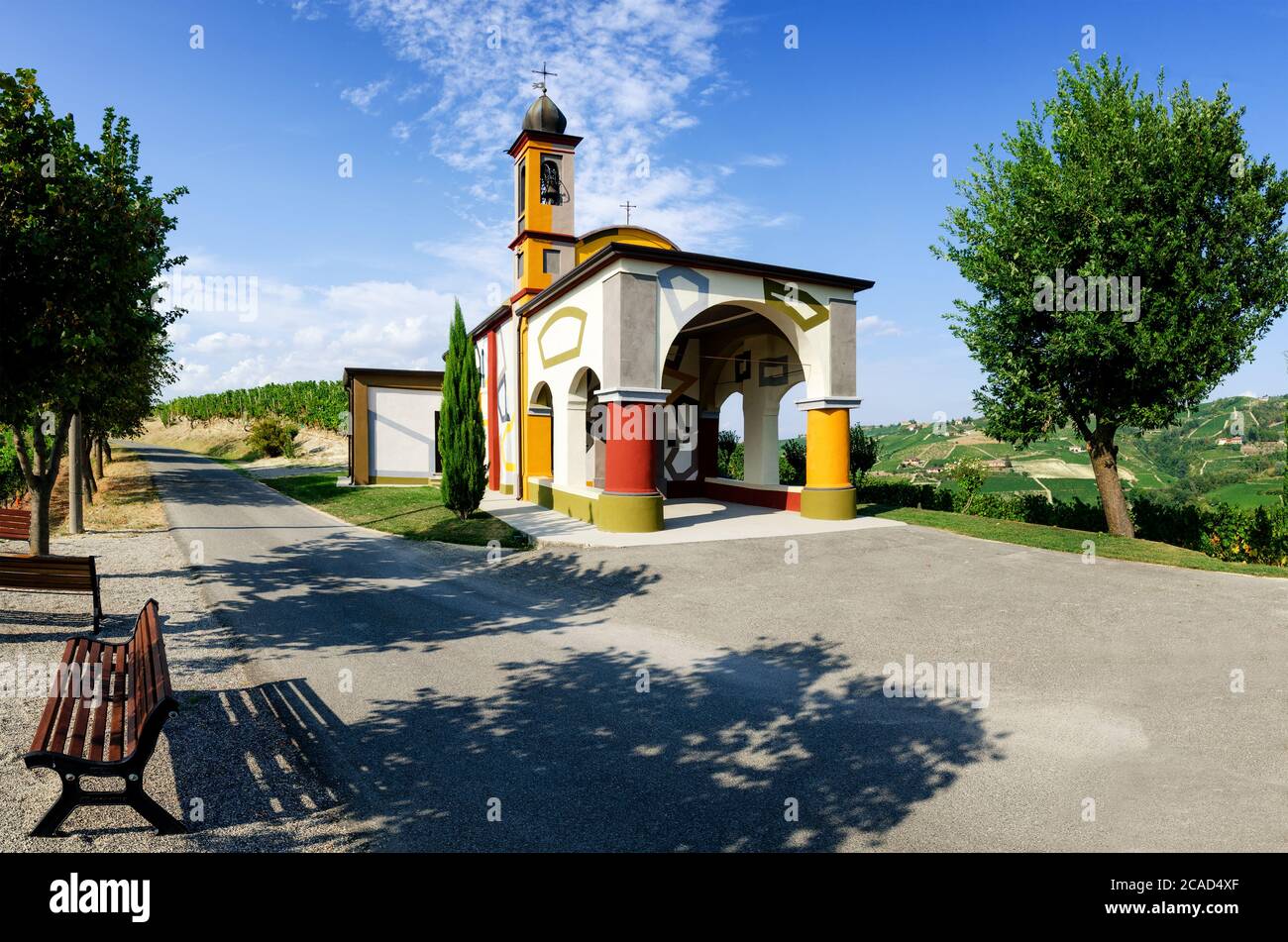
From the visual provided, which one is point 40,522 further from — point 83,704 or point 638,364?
point 638,364

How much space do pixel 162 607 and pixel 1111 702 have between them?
38.7ft

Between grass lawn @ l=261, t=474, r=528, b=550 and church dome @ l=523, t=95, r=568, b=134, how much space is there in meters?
13.7

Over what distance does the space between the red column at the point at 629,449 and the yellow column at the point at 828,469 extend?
487cm

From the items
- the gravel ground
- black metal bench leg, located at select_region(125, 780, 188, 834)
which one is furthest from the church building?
black metal bench leg, located at select_region(125, 780, 188, 834)

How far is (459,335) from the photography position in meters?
18.1

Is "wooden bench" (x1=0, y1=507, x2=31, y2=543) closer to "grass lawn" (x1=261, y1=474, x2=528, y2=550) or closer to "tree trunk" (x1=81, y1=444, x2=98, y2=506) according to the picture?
"grass lawn" (x1=261, y1=474, x2=528, y2=550)

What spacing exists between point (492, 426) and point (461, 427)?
9508mm

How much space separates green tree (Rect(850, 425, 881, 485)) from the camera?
78.2 ft

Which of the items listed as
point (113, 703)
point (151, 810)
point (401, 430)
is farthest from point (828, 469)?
point (401, 430)

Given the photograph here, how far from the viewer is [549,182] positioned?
25.0 metres


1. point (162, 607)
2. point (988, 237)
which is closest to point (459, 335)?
point (162, 607)

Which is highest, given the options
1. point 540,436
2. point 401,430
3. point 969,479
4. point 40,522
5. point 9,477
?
point 401,430

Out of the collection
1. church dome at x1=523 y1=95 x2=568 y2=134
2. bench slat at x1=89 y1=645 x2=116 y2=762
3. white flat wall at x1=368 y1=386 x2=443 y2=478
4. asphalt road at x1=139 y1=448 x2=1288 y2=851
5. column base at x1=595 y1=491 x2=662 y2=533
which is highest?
church dome at x1=523 y1=95 x2=568 y2=134

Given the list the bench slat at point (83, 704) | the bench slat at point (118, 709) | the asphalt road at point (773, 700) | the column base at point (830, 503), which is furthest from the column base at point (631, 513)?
the bench slat at point (83, 704)
